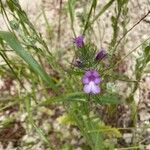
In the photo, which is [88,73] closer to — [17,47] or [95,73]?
[95,73]

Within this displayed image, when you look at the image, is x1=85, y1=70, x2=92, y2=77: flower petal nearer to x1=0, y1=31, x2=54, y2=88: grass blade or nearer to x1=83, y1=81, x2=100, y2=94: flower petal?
x1=83, y1=81, x2=100, y2=94: flower petal

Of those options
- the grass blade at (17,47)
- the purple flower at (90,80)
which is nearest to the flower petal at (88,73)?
the purple flower at (90,80)

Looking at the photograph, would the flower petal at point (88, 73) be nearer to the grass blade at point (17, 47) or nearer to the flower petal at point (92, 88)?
the flower petal at point (92, 88)

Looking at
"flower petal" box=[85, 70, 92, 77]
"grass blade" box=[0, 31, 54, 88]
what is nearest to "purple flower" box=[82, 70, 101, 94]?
"flower petal" box=[85, 70, 92, 77]

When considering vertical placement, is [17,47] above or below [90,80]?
above

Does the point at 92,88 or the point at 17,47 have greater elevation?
the point at 17,47

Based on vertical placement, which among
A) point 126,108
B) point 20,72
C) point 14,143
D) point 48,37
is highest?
point 48,37

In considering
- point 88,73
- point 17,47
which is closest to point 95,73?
point 88,73

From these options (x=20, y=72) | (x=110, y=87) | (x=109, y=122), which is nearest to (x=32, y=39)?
(x=110, y=87)

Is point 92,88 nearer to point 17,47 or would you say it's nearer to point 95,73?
point 95,73

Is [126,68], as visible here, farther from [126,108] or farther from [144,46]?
[144,46]

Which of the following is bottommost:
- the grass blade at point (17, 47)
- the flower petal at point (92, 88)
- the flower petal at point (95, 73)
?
the flower petal at point (92, 88)
